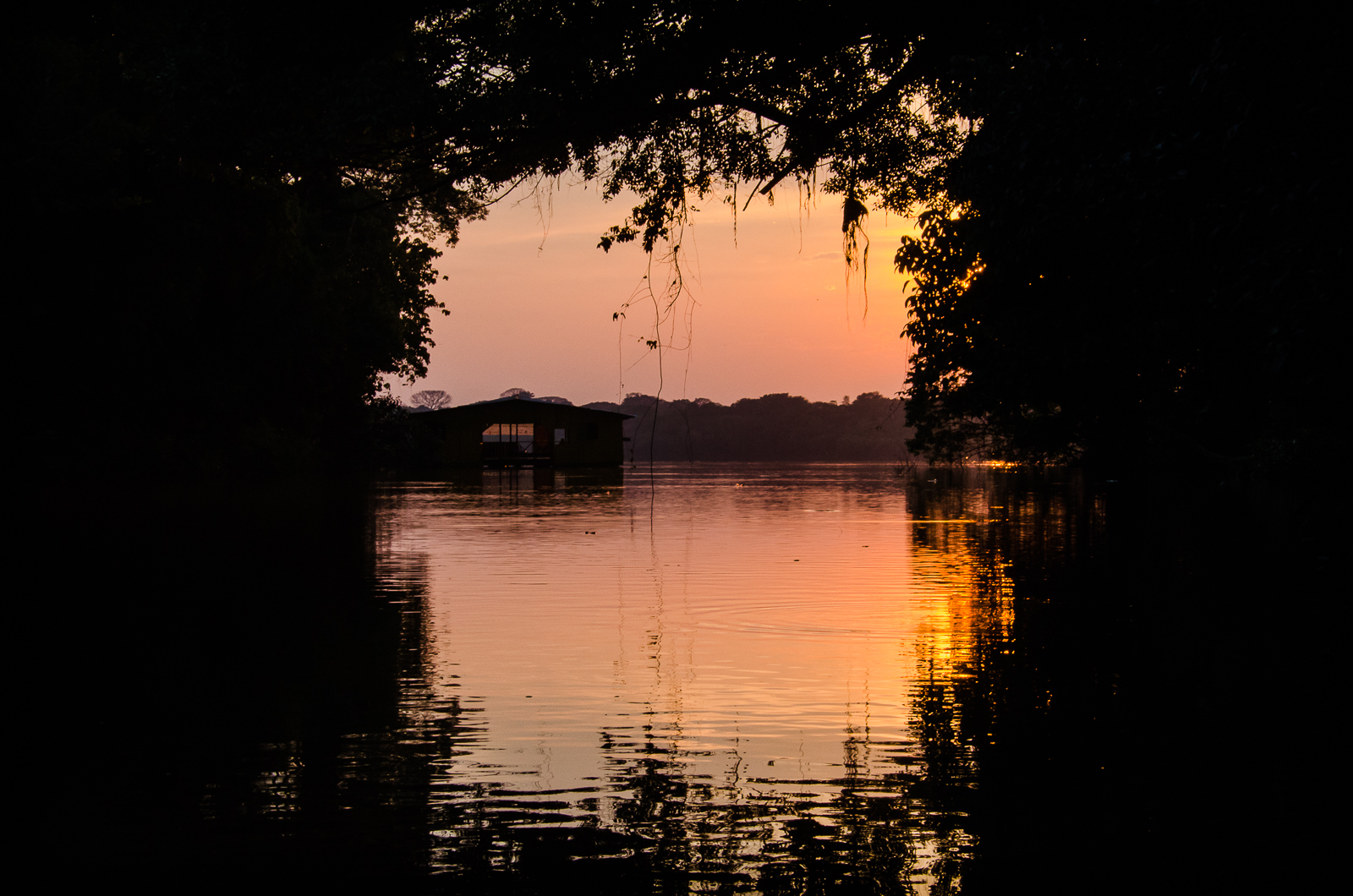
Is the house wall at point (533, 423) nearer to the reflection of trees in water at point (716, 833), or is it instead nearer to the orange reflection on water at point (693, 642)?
the orange reflection on water at point (693, 642)

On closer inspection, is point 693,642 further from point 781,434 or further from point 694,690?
point 781,434

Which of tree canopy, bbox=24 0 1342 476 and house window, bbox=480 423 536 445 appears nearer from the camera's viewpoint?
tree canopy, bbox=24 0 1342 476

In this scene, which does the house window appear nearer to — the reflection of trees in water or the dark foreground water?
the dark foreground water

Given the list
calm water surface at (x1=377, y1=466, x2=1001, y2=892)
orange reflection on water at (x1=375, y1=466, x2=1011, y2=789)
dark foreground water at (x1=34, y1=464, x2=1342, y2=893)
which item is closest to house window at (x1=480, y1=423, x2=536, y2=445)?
orange reflection on water at (x1=375, y1=466, x2=1011, y2=789)

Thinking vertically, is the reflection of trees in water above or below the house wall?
below

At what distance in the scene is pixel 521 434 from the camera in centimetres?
6912

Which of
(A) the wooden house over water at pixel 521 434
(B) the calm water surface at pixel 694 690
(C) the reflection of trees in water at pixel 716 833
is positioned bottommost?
(C) the reflection of trees in water at pixel 716 833

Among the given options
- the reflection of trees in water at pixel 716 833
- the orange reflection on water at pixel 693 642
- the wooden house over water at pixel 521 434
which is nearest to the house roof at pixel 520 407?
the wooden house over water at pixel 521 434

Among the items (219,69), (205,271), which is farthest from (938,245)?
(205,271)

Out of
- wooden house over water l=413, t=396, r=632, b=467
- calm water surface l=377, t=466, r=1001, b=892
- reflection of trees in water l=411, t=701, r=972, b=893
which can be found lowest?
reflection of trees in water l=411, t=701, r=972, b=893

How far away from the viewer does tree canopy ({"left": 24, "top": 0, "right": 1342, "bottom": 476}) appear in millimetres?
7141

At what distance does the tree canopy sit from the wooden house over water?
120ft

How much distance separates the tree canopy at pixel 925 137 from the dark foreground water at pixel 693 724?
2.21 metres

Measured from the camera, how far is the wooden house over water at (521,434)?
67.3 m
